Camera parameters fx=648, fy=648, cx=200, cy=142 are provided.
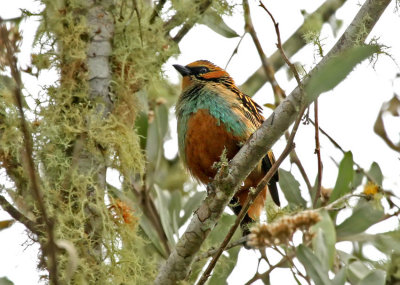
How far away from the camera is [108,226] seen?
10.9 ft

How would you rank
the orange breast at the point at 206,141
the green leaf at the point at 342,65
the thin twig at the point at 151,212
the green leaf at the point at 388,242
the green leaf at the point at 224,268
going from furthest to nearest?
the thin twig at the point at 151,212, the orange breast at the point at 206,141, the green leaf at the point at 224,268, the green leaf at the point at 388,242, the green leaf at the point at 342,65

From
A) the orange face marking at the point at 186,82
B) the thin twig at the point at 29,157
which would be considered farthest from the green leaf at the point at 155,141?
the thin twig at the point at 29,157

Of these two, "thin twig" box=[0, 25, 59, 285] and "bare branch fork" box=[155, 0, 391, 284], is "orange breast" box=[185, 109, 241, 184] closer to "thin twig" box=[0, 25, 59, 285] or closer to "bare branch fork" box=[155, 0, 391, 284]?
"bare branch fork" box=[155, 0, 391, 284]

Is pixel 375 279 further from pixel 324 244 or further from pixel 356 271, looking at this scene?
pixel 356 271

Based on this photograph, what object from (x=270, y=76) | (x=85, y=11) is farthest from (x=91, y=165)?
(x=270, y=76)

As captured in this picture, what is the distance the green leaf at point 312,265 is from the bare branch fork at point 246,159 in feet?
1.92

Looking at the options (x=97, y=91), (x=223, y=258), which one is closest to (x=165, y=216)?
(x=223, y=258)

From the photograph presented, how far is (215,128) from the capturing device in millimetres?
4082

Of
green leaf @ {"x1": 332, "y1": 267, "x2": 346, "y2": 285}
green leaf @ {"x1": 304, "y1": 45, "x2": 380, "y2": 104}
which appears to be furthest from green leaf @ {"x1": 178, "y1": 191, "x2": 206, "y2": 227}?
green leaf @ {"x1": 304, "y1": 45, "x2": 380, "y2": 104}

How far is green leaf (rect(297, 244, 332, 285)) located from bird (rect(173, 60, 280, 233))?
4.70 ft

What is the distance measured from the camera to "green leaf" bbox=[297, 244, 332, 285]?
96.5 inches

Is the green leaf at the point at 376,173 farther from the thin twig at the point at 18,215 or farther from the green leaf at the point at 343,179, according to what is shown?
the thin twig at the point at 18,215

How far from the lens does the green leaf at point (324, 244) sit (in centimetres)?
251

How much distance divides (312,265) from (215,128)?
1.74 meters
